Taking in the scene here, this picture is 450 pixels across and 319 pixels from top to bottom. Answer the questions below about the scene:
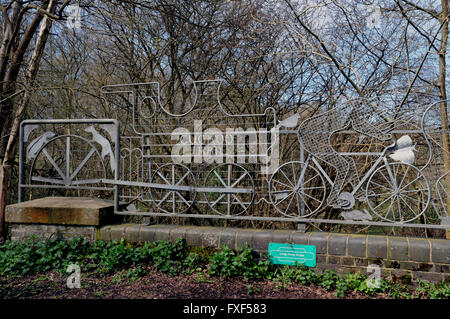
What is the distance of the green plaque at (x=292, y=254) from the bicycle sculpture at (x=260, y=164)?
31 cm

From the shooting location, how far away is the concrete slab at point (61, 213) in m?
4.24

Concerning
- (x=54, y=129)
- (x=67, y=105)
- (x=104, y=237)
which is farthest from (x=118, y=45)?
(x=104, y=237)

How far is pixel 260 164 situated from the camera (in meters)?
5.39

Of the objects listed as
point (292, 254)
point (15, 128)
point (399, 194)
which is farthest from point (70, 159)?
point (399, 194)

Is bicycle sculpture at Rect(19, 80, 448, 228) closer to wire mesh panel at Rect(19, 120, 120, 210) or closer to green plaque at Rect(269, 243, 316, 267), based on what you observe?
wire mesh panel at Rect(19, 120, 120, 210)

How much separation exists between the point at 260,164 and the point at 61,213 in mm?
2850

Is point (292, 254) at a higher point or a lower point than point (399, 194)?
lower

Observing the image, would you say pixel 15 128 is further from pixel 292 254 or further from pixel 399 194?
pixel 399 194

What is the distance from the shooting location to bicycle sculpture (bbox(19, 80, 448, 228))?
3824mm

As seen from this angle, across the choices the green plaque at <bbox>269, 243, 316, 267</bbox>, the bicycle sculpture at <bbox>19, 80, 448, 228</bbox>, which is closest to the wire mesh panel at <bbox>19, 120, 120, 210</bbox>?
the bicycle sculpture at <bbox>19, 80, 448, 228</bbox>

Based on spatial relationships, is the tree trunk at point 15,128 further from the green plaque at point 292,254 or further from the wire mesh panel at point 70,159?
the green plaque at point 292,254

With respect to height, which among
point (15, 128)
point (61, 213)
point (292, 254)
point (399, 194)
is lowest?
point (292, 254)

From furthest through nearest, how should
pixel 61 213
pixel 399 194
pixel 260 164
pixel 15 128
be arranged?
pixel 15 128 → pixel 260 164 → pixel 61 213 → pixel 399 194

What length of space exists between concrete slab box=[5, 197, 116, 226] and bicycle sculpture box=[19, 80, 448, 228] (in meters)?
0.22
